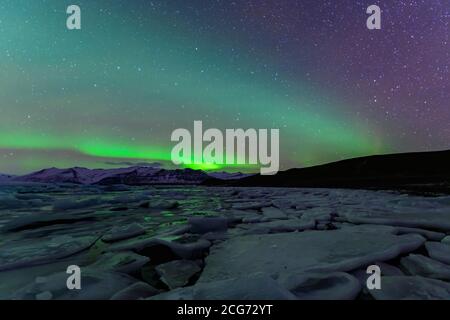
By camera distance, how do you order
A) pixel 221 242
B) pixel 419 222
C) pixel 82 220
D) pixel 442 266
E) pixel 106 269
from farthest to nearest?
pixel 82 220 → pixel 419 222 → pixel 221 242 → pixel 106 269 → pixel 442 266

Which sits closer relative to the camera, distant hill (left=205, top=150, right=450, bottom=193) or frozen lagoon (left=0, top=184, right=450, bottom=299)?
frozen lagoon (left=0, top=184, right=450, bottom=299)

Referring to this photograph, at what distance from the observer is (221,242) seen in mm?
2881

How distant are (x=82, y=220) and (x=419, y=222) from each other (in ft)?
17.7

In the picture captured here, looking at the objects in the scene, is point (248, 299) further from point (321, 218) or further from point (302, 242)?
point (321, 218)

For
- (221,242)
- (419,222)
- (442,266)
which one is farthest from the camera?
(419,222)

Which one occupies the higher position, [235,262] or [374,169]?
[374,169]

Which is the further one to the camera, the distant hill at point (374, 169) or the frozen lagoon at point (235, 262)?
the distant hill at point (374, 169)

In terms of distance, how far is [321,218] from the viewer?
13.2 feet

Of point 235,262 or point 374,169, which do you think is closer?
point 235,262
